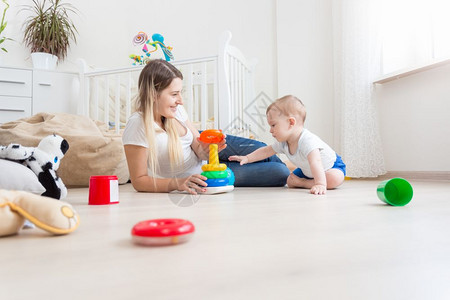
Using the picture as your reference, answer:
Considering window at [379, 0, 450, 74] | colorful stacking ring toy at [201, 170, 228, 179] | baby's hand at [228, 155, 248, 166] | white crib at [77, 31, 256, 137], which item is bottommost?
colorful stacking ring toy at [201, 170, 228, 179]

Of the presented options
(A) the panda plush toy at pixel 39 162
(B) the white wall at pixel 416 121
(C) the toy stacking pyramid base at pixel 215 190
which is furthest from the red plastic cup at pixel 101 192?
(B) the white wall at pixel 416 121

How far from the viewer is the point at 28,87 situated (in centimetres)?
279

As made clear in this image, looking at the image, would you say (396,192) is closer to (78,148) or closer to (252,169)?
(252,169)

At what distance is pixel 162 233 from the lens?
0.53 meters

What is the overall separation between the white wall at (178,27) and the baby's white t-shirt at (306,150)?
1715 millimetres

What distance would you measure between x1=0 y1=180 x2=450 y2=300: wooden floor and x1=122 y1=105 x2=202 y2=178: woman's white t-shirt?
1.62 ft

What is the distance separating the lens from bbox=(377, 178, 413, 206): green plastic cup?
94cm

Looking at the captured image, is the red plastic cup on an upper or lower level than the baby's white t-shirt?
lower

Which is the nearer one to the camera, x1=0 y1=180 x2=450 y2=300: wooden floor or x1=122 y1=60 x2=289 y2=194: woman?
x1=0 y1=180 x2=450 y2=300: wooden floor

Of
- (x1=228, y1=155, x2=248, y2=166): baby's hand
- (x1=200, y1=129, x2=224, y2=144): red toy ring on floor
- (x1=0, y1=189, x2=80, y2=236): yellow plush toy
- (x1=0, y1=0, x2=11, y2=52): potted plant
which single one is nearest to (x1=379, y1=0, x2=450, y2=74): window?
(x1=228, y1=155, x2=248, y2=166): baby's hand

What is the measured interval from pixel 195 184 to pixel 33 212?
706mm

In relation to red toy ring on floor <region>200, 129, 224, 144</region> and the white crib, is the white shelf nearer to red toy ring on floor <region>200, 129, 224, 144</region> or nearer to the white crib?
the white crib

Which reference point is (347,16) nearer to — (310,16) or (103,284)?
(310,16)

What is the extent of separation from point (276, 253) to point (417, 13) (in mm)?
2215
